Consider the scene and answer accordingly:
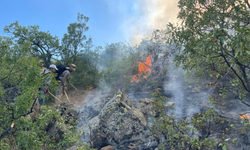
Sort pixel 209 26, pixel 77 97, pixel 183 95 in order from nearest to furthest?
pixel 209 26
pixel 183 95
pixel 77 97

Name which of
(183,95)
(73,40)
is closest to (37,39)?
(73,40)

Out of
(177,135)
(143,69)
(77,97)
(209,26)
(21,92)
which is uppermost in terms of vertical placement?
(143,69)

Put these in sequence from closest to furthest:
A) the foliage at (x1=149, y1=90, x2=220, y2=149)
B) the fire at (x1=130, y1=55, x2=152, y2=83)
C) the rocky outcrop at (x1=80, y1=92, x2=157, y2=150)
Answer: the foliage at (x1=149, y1=90, x2=220, y2=149), the rocky outcrop at (x1=80, y1=92, x2=157, y2=150), the fire at (x1=130, y1=55, x2=152, y2=83)

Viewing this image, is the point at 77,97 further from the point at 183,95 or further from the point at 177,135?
the point at 177,135

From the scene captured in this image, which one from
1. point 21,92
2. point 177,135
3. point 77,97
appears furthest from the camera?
point 77,97

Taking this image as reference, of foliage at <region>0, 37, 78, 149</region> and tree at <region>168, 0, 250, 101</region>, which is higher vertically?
tree at <region>168, 0, 250, 101</region>

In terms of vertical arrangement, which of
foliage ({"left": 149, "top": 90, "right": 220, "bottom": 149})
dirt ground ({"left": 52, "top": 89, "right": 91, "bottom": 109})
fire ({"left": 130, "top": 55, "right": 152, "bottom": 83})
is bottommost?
foliage ({"left": 149, "top": 90, "right": 220, "bottom": 149})

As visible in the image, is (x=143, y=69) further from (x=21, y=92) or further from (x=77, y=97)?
(x=21, y=92)

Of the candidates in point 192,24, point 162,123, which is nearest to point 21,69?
point 162,123

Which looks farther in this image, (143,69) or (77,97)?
(143,69)

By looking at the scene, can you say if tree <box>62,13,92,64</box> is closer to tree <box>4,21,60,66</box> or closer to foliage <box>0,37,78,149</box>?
tree <box>4,21,60,66</box>

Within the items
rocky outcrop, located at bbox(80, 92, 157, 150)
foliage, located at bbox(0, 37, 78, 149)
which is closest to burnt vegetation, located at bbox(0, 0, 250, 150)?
foliage, located at bbox(0, 37, 78, 149)

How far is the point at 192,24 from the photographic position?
4.93m

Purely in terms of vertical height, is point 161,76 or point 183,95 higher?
point 161,76
